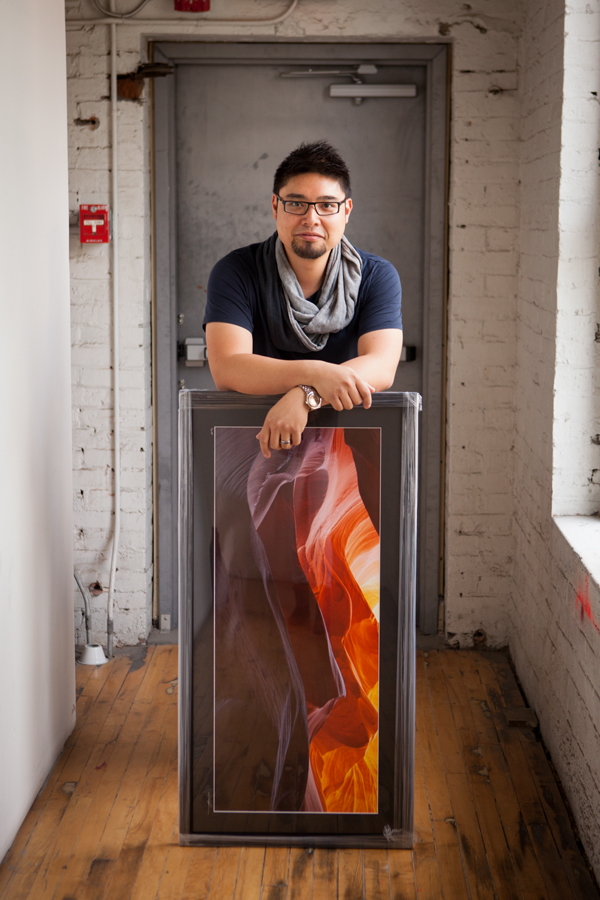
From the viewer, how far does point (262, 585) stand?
6.92 feet

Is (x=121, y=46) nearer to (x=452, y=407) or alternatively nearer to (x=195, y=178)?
(x=195, y=178)

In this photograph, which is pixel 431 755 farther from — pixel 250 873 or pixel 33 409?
pixel 33 409

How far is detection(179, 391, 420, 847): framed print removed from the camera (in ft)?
6.79

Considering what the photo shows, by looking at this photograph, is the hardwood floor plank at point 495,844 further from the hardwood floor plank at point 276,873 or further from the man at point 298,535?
the hardwood floor plank at point 276,873

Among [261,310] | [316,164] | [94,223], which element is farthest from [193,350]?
[316,164]

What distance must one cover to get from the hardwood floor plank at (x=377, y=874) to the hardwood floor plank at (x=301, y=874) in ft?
0.45

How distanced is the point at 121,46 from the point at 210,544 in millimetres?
1986

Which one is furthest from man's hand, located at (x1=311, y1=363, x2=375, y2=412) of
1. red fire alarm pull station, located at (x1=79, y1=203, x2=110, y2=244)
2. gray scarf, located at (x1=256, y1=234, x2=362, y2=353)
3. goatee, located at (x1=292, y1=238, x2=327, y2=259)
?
red fire alarm pull station, located at (x1=79, y1=203, x2=110, y2=244)

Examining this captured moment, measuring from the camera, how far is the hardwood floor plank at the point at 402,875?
6.59 ft

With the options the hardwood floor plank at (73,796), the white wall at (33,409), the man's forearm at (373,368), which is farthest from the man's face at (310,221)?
the hardwood floor plank at (73,796)

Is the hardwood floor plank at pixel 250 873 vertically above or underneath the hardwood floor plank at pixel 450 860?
underneath

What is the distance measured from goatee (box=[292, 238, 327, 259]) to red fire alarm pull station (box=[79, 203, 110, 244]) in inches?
51.3

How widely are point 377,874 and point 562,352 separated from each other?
62.3 inches

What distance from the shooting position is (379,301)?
2139 mm
